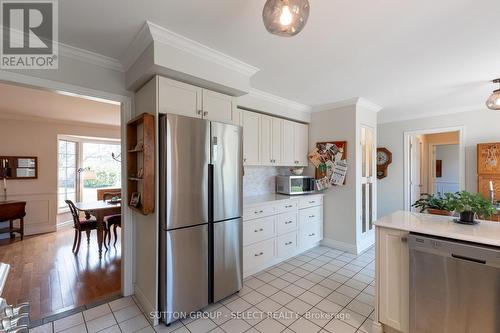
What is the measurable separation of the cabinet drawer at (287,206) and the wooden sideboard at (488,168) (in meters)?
3.02

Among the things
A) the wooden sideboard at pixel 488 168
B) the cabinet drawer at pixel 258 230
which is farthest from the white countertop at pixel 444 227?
the wooden sideboard at pixel 488 168

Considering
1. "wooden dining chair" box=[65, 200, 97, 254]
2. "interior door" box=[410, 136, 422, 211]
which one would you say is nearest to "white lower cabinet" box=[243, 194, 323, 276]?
"interior door" box=[410, 136, 422, 211]

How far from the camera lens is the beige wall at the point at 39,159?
15.4ft

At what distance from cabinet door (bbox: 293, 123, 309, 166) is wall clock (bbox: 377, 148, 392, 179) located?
6.67ft

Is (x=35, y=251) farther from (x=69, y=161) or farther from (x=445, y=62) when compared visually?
(x=445, y=62)

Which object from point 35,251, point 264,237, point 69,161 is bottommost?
point 35,251

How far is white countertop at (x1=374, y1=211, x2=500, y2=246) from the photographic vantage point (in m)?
1.49

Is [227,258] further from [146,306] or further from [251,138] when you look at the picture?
[251,138]

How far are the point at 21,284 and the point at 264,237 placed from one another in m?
2.96

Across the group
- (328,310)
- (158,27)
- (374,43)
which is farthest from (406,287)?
(158,27)

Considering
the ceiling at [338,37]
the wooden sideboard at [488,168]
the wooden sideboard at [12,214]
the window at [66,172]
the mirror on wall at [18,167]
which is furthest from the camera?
the window at [66,172]

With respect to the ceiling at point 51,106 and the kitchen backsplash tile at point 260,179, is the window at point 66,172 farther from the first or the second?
the kitchen backsplash tile at point 260,179

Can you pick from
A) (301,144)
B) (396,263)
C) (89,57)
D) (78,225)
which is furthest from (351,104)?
(78,225)

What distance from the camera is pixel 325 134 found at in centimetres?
402
